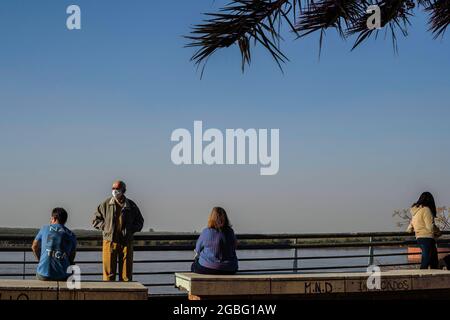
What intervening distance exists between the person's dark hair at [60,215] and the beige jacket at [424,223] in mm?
5674

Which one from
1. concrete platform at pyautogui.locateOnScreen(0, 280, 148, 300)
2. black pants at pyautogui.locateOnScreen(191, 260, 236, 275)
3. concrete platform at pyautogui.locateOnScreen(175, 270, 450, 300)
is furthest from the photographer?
black pants at pyautogui.locateOnScreen(191, 260, 236, 275)

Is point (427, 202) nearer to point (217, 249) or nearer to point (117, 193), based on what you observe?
point (217, 249)

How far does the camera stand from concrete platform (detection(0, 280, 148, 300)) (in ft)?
23.9

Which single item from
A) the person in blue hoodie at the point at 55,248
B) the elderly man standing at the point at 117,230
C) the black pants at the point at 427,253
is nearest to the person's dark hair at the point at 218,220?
the person in blue hoodie at the point at 55,248

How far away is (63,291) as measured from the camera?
739cm

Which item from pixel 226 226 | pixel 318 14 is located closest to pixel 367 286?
pixel 226 226

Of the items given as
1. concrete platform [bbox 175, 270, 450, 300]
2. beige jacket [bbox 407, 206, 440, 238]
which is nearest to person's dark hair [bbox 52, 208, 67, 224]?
concrete platform [bbox 175, 270, 450, 300]

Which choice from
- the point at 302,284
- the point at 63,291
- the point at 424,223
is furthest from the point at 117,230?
the point at 424,223

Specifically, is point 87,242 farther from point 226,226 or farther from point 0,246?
point 226,226

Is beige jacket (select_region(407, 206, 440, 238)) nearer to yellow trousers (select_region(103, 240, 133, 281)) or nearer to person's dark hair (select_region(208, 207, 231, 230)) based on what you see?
person's dark hair (select_region(208, 207, 231, 230))

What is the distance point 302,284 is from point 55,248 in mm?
2829

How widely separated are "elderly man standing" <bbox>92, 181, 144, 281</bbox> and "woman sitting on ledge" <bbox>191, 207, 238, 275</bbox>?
198cm

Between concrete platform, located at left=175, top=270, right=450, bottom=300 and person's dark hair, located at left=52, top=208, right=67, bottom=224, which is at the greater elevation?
person's dark hair, located at left=52, top=208, right=67, bottom=224
